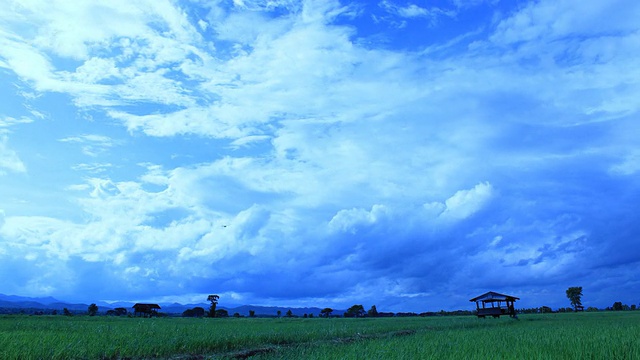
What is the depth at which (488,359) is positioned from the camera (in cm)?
823

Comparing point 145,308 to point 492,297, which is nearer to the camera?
point 492,297

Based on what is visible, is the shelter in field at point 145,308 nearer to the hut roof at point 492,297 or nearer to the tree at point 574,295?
the hut roof at point 492,297

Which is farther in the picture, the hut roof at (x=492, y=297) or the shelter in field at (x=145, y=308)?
the shelter in field at (x=145, y=308)

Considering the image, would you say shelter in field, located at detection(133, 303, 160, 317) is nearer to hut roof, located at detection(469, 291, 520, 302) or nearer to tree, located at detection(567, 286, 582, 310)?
hut roof, located at detection(469, 291, 520, 302)

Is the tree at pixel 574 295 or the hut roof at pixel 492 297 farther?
the tree at pixel 574 295

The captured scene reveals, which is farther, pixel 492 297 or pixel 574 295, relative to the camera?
pixel 574 295

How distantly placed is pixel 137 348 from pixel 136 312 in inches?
2301

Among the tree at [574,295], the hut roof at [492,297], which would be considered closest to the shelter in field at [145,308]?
the hut roof at [492,297]

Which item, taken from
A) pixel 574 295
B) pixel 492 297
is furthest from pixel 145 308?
pixel 574 295

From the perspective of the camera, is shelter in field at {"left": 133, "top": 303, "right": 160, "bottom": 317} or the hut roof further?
shelter in field at {"left": 133, "top": 303, "right": 160, "bottom": 317}

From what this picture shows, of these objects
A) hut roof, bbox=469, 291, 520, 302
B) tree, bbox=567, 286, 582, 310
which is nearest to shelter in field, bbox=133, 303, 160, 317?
hut roof, bbox=469, 291, 520, 302

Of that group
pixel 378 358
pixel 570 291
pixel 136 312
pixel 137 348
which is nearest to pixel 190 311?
pixel 136 312

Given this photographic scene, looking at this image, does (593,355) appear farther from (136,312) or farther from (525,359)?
(136,312)

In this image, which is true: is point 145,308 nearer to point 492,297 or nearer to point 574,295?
point 492,297
